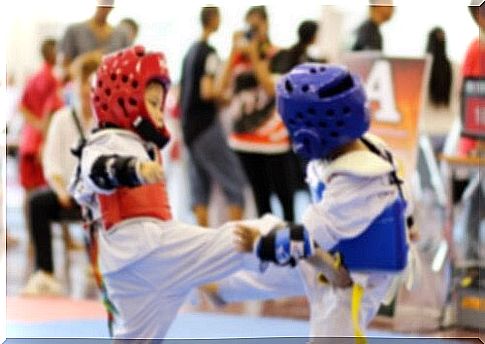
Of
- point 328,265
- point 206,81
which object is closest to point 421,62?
point 206,81

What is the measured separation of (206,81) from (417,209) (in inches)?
41.2

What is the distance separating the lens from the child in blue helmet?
135 inches

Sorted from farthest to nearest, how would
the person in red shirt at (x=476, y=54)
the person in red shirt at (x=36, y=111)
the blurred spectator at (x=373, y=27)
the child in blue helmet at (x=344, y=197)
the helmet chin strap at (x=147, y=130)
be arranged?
the person in red shirt at (x=36, y=111)
the blurred spectator at (x=373, y=27)
the person in red shirt at (x=476, y=54)
the helmet chin strap at (x=147, y=130)
the child in blue helmet at (x=344, y=197)

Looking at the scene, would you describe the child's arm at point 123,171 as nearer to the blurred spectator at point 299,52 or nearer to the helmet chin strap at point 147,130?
the helmet chin strap at point 147,130

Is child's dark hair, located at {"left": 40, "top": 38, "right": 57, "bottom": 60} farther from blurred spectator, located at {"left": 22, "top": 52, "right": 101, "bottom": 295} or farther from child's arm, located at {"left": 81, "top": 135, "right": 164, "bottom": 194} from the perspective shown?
child's arm, located at {"left": 81, "top": 135, "right": 164, "bottom": 194}

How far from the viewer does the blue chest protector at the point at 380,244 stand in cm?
349

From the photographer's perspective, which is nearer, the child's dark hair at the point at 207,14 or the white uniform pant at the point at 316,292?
the white uniform pant at the point at 316,292

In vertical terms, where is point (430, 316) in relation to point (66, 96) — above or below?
below

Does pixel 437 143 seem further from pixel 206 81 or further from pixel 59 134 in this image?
pixel 59 134

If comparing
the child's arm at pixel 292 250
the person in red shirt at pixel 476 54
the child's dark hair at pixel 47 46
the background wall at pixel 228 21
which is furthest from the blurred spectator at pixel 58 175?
the person in red shirt at pixel 476 54

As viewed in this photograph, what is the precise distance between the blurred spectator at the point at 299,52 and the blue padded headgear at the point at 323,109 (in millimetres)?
876

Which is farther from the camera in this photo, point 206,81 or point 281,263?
point 206,81

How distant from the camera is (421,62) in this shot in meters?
4.42

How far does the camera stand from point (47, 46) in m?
4.58
